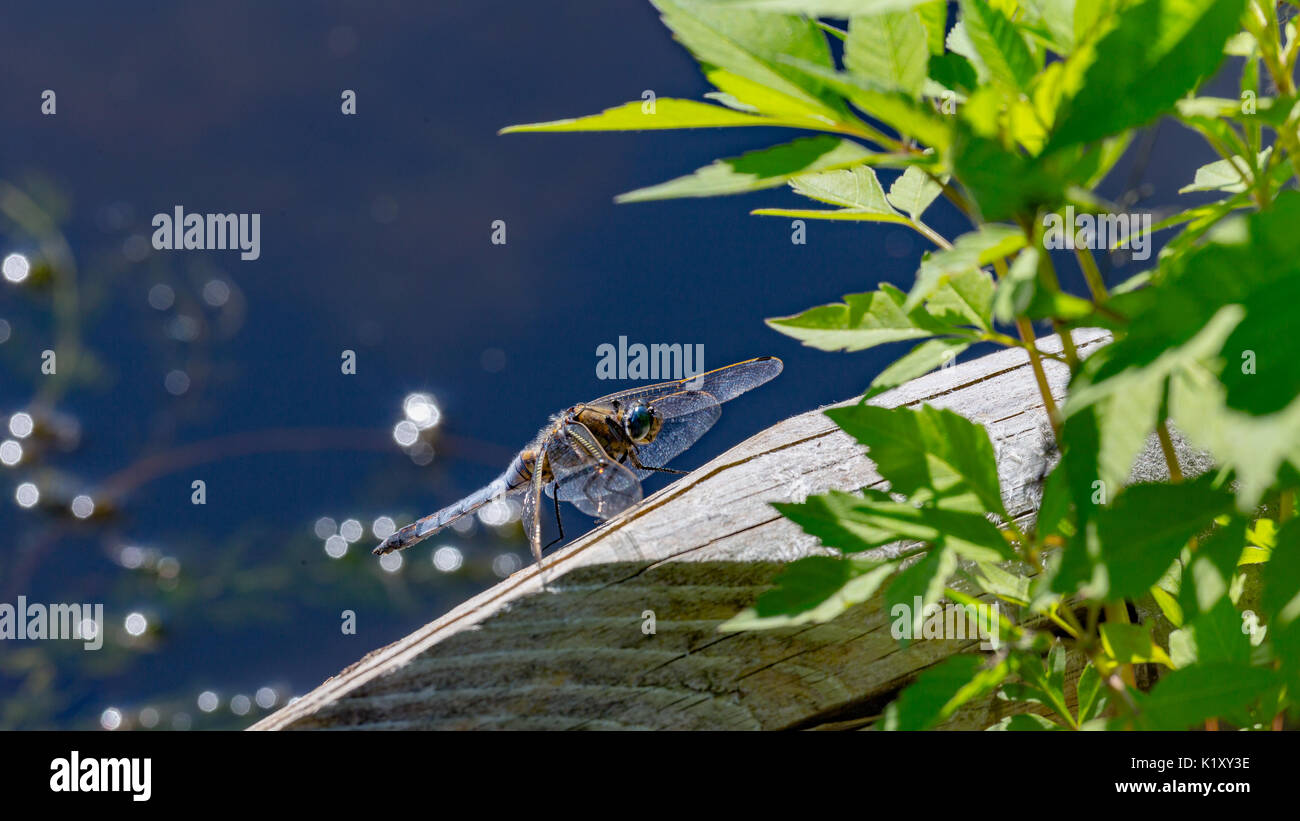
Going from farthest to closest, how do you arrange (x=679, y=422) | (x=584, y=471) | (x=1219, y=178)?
(x=679, y=422)
(x=584, y=471)
(x=1219, y=178)

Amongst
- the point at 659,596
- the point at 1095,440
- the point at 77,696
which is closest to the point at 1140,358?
the point at 1095,440

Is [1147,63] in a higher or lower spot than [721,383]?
lower

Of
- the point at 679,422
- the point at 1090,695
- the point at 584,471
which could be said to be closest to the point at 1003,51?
the point at 1090,695

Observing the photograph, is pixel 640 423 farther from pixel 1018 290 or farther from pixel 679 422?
pixel 1018 290

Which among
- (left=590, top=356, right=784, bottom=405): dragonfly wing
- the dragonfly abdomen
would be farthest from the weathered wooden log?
(left=590, top=356, right=784, bottom=405): dragonfly wing

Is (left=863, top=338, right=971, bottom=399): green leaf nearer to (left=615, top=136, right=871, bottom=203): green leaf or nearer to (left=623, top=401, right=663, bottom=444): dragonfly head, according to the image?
(left=615, top=136, right=871, bottom=203): green leaf

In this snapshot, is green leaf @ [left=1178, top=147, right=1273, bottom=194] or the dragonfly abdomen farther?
the dragonfly abdomen
